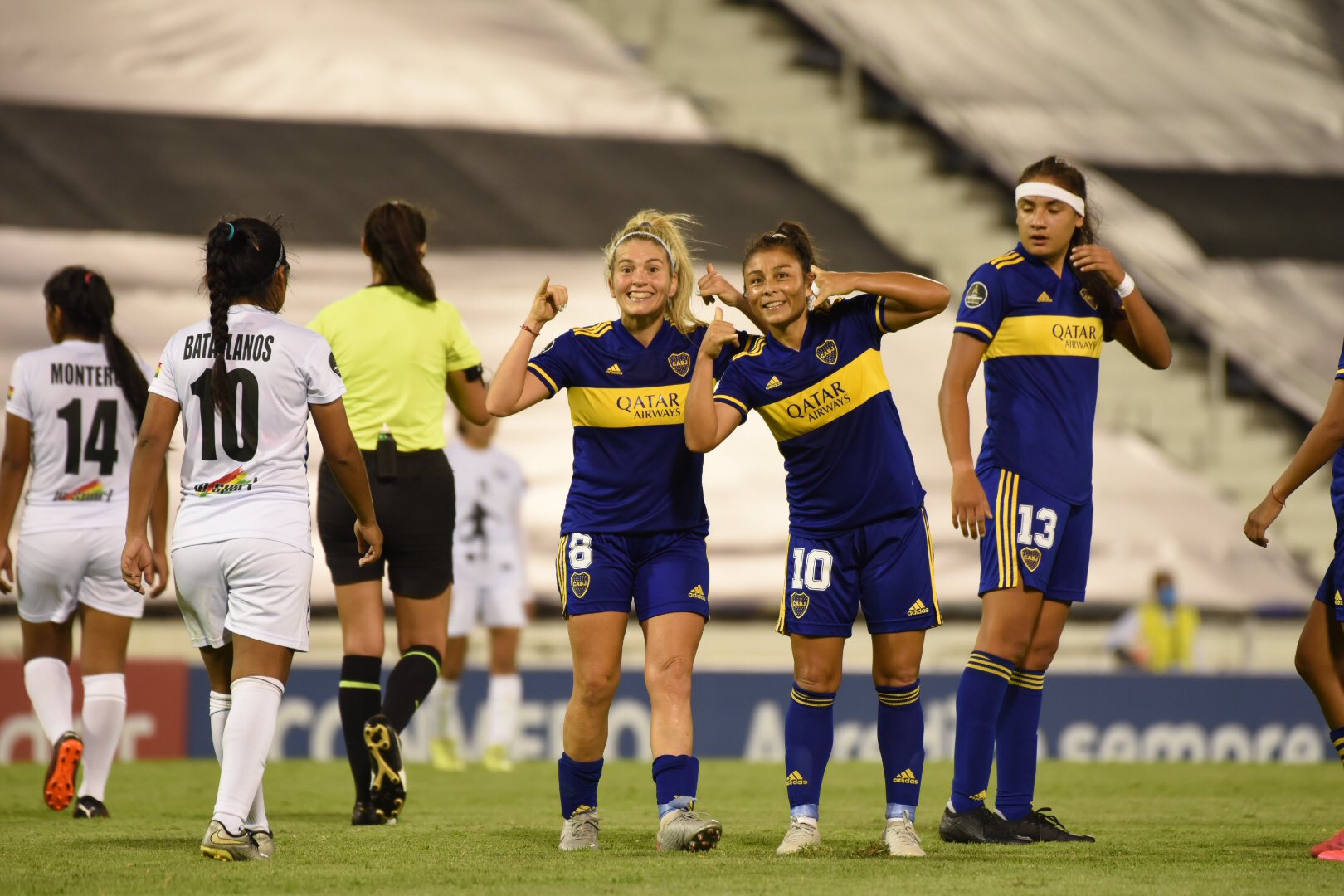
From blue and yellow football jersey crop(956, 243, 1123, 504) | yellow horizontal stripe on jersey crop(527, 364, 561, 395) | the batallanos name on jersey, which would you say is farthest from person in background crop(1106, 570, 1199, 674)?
the batallanos name on jersey

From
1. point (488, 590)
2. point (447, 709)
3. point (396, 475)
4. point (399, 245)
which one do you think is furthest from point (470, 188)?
point (396, 475)

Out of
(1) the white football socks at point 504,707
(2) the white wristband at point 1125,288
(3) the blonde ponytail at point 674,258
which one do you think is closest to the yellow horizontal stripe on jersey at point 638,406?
(3) the blonde ponytail at point 674,258

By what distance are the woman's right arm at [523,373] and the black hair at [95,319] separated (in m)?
1.95

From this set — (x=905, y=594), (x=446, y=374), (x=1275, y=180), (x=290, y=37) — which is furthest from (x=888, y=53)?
(x=905, y=594)

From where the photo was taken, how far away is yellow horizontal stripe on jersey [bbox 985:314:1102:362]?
5.05 meters

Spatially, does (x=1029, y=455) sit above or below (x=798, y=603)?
above

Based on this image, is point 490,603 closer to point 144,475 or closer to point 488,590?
point 488,590

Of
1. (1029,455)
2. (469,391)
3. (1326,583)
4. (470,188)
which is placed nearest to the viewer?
(1326,583)

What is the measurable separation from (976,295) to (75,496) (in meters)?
3.53

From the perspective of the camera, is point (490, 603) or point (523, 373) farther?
point (490, 603)

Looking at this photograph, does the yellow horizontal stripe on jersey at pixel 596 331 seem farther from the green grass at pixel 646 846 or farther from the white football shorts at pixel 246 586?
the green grass at pixel 646 846

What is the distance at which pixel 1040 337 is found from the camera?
5.05 meters

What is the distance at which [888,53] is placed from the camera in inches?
652

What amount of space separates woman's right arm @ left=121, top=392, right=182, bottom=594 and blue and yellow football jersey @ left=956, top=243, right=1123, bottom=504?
237 cm
